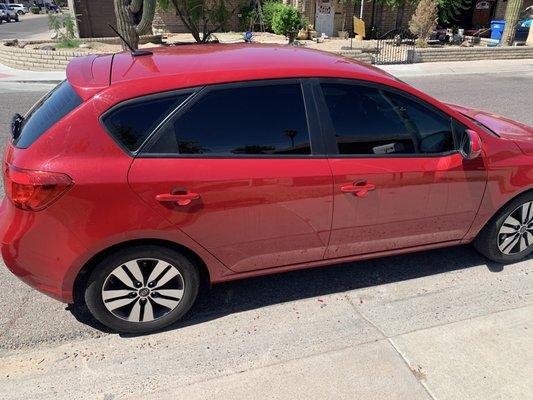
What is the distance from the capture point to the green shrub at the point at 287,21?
62.2 ft

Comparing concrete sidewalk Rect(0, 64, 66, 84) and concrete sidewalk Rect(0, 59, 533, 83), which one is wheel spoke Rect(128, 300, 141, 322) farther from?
concrete sidewalk Rect(0, 59, 533, 83)

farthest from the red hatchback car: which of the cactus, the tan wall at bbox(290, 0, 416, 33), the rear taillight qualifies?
the tan wall at bbox(290, 0, 416, 33)

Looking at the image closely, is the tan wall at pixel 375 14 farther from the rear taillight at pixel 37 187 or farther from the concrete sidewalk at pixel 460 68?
the rear taillight at pixel 37 187

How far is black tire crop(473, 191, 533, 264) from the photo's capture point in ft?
11.2

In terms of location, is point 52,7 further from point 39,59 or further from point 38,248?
point 38,248

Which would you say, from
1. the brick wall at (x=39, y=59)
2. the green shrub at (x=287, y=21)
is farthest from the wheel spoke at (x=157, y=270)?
the green shrub at (x=287, y=21)

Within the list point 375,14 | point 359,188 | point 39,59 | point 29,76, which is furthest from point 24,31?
point 359,188

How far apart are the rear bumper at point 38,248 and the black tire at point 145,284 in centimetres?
15

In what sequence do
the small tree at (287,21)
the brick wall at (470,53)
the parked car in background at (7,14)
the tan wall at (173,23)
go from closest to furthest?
the brick wall at (470,53) < the small tree at (287,21) < the tan wall at (173,23) < the parked car in background at (7,14)

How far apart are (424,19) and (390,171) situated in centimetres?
1699

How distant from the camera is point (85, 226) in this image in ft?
8.20

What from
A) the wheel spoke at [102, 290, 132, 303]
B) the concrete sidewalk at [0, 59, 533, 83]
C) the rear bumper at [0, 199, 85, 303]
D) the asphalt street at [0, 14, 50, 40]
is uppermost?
the rear bumper at [0, 199, 85, 303]

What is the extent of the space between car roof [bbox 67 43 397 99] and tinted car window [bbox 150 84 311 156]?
4.3 inches

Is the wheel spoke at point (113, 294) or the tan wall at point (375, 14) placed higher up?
the tan wall at point (375, 14)
